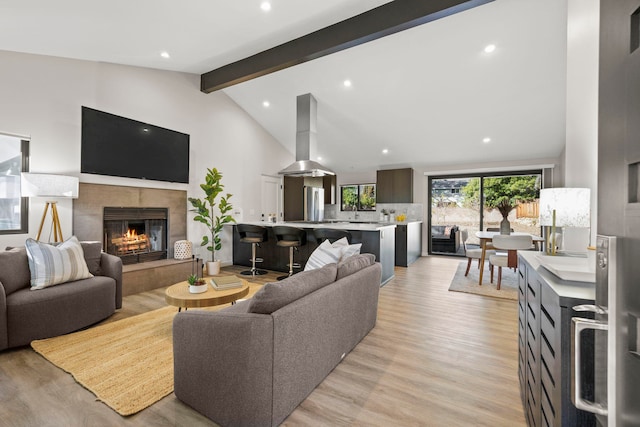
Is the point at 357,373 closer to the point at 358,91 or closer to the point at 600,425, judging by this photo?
the point at 600,425

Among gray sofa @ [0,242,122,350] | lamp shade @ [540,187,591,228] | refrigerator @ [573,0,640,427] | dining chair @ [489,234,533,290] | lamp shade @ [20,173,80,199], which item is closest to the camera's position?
refrigerator @ [573,0,640,427]

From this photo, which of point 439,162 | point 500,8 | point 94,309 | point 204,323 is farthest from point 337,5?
point 439,162

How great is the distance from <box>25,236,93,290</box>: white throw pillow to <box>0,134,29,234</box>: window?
1.04 meters

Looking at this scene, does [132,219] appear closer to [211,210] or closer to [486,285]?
[211,210]

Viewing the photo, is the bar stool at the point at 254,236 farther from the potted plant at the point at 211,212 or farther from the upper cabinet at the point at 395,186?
the upper cabinet at the point at 395,186

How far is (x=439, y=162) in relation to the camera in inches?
284

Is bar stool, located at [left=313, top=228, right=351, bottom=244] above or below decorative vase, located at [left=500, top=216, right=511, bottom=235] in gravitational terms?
below

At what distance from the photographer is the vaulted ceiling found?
3.12 meters

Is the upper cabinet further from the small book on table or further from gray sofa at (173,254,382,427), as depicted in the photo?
gray sofa at (173,254,382,427)

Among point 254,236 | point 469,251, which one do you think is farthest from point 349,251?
point 469,251

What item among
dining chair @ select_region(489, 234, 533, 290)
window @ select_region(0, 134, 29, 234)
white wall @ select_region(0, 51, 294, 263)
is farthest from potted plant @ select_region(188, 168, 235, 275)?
dining chair @ select_region(489, 234, 533, 290)

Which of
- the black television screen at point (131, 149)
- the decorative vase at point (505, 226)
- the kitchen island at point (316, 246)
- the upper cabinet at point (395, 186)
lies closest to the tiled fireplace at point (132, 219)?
the black television screen at point (131, 149)

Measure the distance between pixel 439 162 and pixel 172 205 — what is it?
610cm

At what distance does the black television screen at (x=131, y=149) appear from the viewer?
4.05 meters
